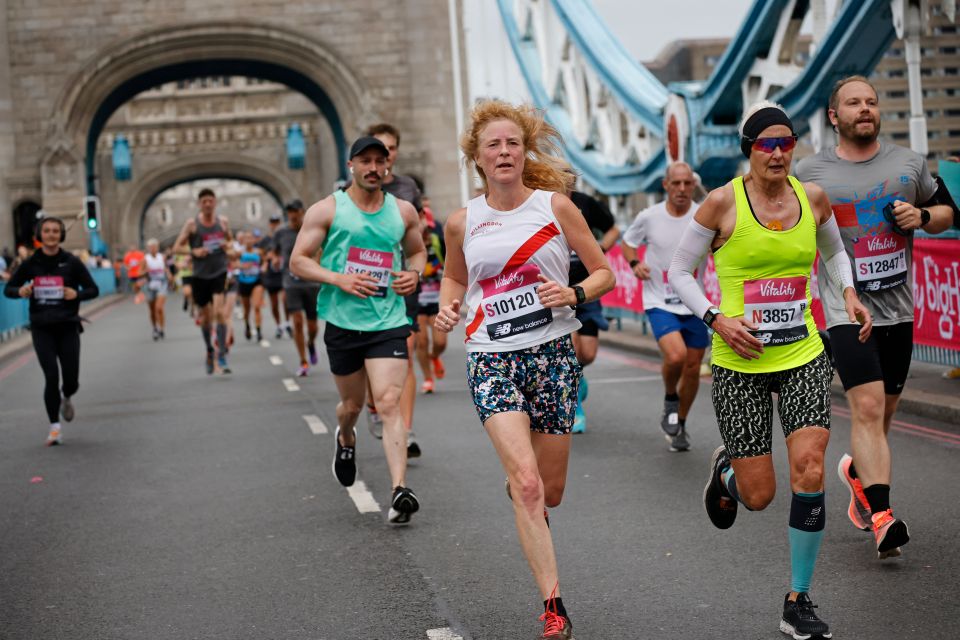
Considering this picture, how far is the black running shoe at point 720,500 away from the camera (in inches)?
216

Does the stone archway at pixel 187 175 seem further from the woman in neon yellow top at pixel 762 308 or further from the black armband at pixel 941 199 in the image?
the woman in neon yellow top at pixel 762 308

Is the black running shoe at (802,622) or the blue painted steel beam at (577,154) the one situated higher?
the blue painted steel beam at (577,154)

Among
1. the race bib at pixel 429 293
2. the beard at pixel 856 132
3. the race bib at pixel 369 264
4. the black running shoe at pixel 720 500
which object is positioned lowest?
the black running shoe at pixel 720 500

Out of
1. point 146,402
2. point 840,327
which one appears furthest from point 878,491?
point 146,402

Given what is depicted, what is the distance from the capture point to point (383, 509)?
729 centimetres

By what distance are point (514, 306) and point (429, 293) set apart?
27.2 ft

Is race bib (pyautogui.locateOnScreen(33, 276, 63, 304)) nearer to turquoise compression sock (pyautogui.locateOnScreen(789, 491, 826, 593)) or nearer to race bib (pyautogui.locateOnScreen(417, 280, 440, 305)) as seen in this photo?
race bib (pyautogui.locateOnScreen(417, 280, 440, 305))

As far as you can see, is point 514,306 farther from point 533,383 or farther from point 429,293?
point 429,293

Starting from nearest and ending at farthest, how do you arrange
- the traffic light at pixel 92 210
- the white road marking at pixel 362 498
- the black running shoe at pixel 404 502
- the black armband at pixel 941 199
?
1. the black armband at pixel 941 199
2. the black running shoe at pixel 404 502
3. the white road marking at pixel 362 498
4. the traffic light at pixel 92 210

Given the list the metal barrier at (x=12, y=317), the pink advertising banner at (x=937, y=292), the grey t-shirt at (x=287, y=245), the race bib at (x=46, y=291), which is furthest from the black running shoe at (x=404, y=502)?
the metal barrier at (x=12, y=317)

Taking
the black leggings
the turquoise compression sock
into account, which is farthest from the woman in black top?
the turquoise compression sock

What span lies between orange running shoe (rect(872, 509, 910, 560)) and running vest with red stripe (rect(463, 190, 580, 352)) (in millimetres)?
1495

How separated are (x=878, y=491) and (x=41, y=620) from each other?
3276 millimetres

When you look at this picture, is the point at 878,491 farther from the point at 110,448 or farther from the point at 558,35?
the point at 558,35
